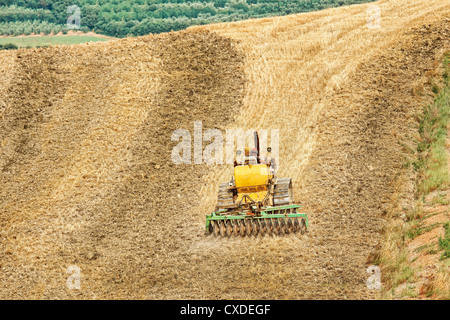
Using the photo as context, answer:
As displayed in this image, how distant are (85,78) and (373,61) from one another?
15453 mm

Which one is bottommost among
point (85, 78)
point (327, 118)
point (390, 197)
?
point (390, 197)

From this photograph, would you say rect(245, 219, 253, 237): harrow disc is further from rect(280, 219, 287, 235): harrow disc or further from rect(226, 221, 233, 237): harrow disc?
rect(280, 219, 287, 235): harrow disc

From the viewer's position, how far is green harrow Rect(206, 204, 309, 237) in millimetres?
19125

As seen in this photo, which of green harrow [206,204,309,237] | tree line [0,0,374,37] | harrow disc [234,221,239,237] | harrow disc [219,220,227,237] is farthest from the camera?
tree line [0,0,374,37]

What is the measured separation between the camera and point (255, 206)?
1966cm

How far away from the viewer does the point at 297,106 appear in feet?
100

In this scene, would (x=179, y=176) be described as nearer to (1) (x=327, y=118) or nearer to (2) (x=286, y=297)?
(1) (x=327, y=118)

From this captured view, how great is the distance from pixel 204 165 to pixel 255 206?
7302mm

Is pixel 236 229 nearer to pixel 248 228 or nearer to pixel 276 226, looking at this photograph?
pixel 248 228

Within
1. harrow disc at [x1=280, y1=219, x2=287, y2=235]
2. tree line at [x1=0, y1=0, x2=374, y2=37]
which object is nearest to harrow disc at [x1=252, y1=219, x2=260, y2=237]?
harrow disc at [x1=280, y1=219, x2=287, y2=235]

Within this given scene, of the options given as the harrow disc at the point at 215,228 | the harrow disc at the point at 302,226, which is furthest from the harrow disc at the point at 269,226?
the harrow disc at the point at 215,228

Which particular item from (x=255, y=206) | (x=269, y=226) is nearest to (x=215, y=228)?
(x=255, y=206)

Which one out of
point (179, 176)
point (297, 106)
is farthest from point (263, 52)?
point (179, 176)

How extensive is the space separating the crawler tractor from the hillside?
383 mm
